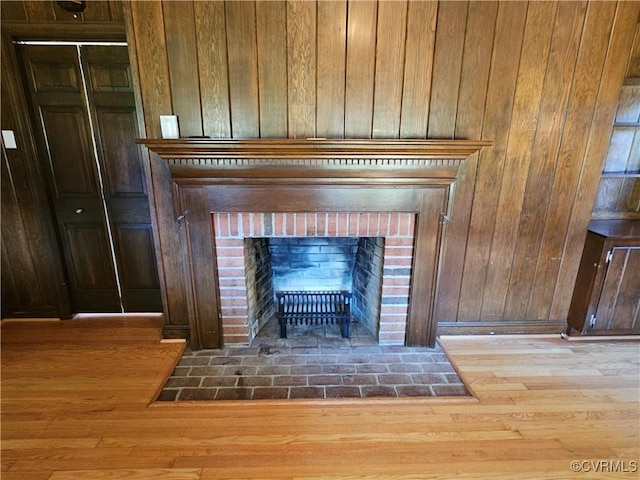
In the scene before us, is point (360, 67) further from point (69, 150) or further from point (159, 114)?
point (69, 150)

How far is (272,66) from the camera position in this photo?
2016 millimetres

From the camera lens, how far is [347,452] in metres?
1.63

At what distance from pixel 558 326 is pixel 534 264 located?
571 mm

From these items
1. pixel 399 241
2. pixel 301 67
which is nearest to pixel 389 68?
pixel 301 67

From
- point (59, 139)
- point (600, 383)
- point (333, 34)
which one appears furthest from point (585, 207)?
point (59, 139)

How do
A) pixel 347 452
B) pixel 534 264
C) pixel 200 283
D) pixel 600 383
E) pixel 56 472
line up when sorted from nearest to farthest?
pixel 56 472
pixel 347 452
pixel 600 383
pixel 200 283
pixel 534 264

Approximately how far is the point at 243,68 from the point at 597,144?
234 cm

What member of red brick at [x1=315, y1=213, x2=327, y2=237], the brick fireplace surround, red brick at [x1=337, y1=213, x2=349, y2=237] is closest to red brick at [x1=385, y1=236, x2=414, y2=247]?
the brick fireplace surround

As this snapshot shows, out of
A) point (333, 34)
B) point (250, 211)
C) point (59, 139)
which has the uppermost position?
point (333, 34)

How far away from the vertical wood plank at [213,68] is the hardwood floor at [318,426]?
1586 millimetres

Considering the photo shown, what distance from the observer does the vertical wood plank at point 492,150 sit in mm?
2035

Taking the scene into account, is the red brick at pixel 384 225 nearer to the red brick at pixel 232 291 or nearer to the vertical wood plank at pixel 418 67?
the vertical wood plank at pixel 418 67

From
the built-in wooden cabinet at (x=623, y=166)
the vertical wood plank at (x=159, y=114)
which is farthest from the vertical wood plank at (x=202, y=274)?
the built-in wooden cabinet at (x=623, y=166)

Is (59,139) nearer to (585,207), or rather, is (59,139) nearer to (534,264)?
(534,264)
